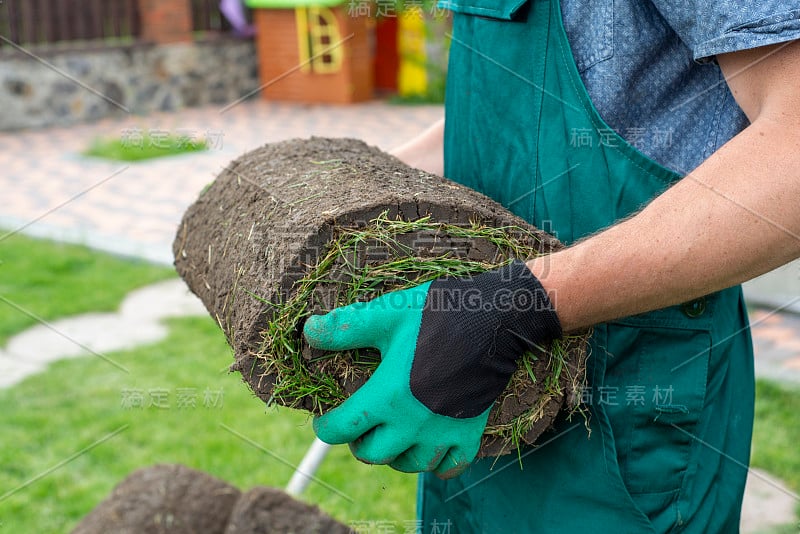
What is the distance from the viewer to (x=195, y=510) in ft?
7.63

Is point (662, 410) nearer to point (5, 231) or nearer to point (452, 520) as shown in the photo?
point (452, 520)

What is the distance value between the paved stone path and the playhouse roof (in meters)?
1.22

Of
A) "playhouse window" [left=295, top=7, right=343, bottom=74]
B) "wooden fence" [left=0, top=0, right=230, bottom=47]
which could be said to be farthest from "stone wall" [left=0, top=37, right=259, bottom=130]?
"playhouse window" [left=295, top=7, right=343, bottom=74]

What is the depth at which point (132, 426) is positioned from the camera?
10.9 feet

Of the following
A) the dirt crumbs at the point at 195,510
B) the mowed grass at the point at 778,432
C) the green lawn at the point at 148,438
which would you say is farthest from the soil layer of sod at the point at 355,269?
the mowed grass at the point at 778,432

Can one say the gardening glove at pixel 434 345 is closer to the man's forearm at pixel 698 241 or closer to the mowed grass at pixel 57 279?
the man's forearm at pixel 698 241

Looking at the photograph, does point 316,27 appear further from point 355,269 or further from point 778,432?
point 355,269

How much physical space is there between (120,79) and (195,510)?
8.22 m

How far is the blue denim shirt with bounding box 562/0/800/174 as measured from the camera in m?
1.19

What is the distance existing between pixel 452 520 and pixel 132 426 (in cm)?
211

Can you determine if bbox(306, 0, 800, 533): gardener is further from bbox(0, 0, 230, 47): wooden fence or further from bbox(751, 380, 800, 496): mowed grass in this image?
bbox(0, 0, 230, 47): wooden fence

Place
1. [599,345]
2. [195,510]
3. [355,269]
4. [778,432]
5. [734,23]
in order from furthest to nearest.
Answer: [778,432]
[195,510]
[599,345]
[355,269]
[734,23]

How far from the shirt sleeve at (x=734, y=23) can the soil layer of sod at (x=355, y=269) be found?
353 millimetres

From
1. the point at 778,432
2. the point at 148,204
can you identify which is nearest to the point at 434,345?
the point at 778,432
